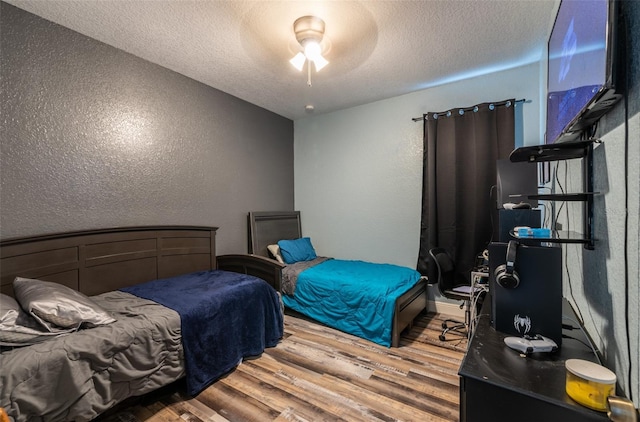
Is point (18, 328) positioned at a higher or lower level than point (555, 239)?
lower

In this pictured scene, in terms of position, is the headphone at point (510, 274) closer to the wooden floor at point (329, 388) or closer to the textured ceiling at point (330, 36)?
the wooden floor at point (329, 388)

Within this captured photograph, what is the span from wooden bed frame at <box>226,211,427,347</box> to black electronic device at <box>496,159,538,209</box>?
1193 millimetres

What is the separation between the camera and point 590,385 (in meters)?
0.69

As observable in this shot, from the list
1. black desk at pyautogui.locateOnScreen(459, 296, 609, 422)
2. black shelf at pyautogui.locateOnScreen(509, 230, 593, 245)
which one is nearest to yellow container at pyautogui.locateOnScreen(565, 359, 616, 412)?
black desk at pyautogui.locateOnScreen(459, 296, 609, 422)

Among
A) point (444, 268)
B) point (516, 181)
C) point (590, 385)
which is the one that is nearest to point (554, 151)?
point (590, 385)

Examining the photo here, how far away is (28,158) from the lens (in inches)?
75.5

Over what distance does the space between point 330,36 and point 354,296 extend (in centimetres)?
222

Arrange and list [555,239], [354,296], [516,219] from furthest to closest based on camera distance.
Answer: [354,296] < [516,219] < [555,239]

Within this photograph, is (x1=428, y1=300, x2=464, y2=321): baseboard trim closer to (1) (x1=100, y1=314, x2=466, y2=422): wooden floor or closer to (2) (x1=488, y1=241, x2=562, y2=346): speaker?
(1) (x1=100, y1=314, x2=466, y2=422): wooden floor

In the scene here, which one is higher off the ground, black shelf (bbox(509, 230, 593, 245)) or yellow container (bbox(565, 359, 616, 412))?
black shelf (bbox(509, 230, 593, 245))

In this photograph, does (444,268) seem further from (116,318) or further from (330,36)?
(116,318)

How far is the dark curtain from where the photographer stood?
2.81 m

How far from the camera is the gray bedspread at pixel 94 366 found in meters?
1.23

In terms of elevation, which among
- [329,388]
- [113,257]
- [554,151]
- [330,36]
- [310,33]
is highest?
[330,36]
